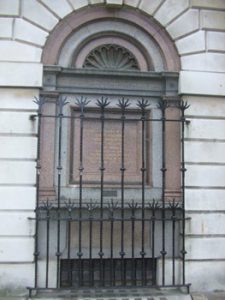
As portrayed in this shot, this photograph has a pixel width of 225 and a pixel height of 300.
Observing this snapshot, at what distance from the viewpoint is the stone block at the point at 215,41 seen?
25.5 feet

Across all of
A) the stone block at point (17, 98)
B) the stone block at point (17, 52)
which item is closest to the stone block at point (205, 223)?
the stone block at point (17, 98)

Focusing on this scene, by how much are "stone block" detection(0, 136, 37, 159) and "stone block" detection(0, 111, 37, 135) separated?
0.36 ft

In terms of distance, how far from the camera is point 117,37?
7863 millimetres

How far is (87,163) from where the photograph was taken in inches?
297

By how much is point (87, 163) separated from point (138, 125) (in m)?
1.07

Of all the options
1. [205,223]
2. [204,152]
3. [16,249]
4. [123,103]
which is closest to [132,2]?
[123,103]

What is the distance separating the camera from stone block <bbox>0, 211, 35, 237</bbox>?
704 centimetres

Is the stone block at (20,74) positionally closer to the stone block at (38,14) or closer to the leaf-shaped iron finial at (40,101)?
the leaf-shaped iron finial at (40,101)

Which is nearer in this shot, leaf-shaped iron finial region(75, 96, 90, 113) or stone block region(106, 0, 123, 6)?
leaf-shaped iron finial region(75, 96, 90, 113)

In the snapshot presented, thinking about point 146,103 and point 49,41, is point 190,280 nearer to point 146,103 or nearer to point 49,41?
point 146,103

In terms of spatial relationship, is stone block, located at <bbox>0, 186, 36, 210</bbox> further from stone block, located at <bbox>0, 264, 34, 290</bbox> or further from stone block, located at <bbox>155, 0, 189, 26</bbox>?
stone block, located at <bbox>155, 0, 189, 26</bbox>

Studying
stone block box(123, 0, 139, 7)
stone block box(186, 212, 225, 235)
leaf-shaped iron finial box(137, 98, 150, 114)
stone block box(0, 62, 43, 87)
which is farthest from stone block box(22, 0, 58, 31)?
stone block box(186, 212, 225, 235)

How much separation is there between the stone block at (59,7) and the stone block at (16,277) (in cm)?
376

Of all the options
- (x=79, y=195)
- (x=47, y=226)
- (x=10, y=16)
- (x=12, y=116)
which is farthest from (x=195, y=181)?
(x=10, y=16)
